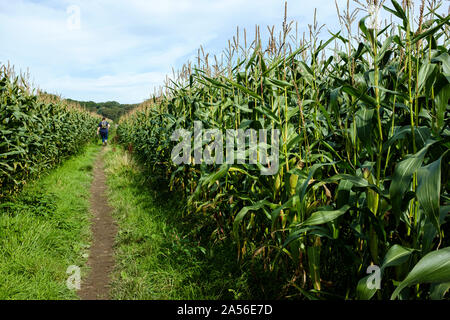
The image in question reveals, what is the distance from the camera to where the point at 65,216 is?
15.0 ft

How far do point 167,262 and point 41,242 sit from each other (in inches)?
64.8

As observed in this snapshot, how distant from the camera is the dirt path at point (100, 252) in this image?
9.74 ft

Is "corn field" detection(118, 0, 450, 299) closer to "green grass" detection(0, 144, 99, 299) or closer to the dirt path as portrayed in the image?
the dirt path

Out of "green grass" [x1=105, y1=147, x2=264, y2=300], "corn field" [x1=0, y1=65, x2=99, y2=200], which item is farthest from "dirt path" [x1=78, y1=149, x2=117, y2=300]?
"corn field" [x1=0, y1=65, x2=99, y2=200]

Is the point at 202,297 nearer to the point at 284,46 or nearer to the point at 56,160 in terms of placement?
the point at 284,46

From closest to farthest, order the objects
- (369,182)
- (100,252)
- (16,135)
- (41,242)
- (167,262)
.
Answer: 1. (369,182)
2. (167,262)
3. (41,242)
4. (100,252)
5. (16,135)

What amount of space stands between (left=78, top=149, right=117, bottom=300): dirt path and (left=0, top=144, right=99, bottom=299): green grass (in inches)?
4.3

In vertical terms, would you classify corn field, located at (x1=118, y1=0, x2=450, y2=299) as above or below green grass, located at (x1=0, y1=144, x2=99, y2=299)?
above

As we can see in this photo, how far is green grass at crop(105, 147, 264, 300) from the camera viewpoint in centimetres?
266

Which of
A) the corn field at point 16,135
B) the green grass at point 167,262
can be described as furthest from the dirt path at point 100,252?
the corn field at point 16,135

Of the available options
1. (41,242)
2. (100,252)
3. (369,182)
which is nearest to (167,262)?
(100,252)

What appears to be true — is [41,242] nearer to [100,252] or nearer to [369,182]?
[100,252]

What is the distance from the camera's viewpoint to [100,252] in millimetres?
3812
